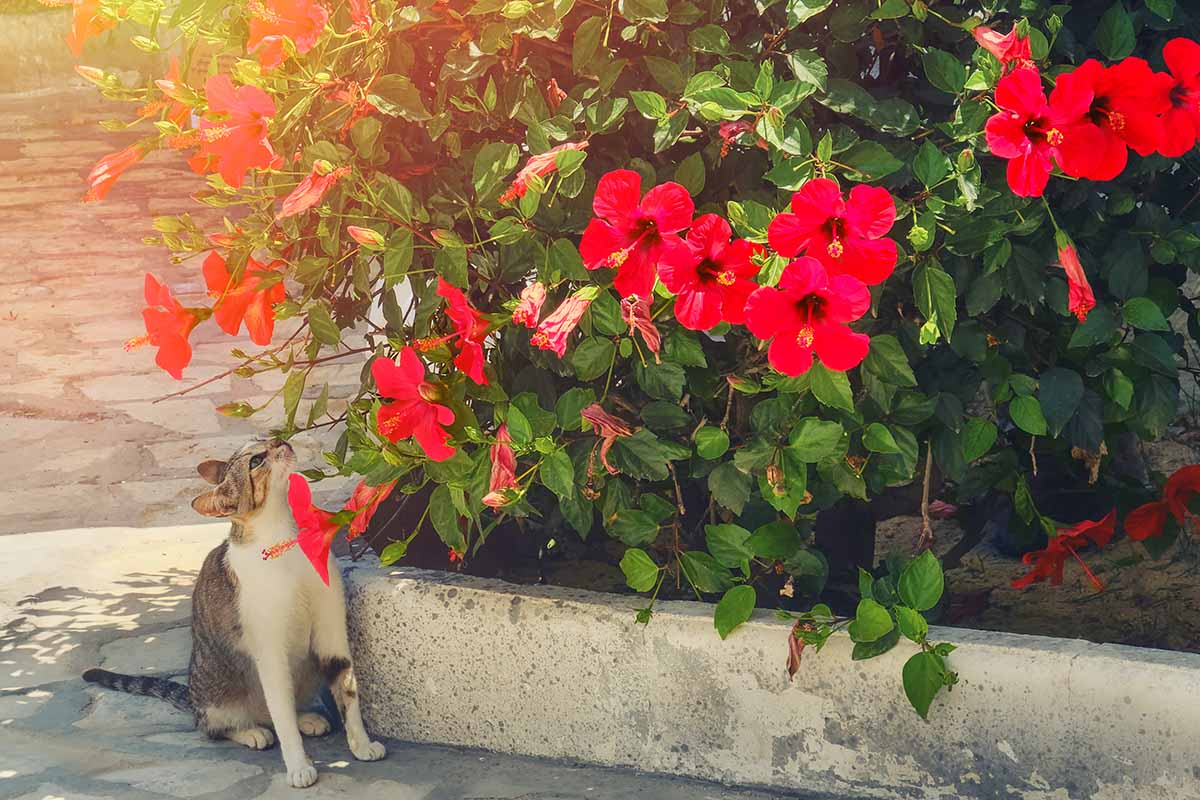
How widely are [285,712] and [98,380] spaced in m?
3.92

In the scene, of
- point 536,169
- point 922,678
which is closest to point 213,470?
point 536,169

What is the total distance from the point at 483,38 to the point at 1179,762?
5.02 feet

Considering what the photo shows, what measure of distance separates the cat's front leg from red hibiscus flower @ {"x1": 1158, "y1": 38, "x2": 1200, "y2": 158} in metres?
1.78

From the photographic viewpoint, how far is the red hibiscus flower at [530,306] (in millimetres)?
1900

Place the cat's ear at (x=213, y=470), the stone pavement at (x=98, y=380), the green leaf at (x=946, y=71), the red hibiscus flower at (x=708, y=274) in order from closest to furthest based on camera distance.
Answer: the red hibiscus flower at (x=708, y=274)
the green leaf at (x=946, y=71)
the cat's ear at (x=213, y=470)
the stone pavement at (x=98, y=380)

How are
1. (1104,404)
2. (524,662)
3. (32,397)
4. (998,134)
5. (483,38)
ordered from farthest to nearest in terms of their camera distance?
(32,397)
(524,662)
(1104,404)
(483,38)
(998,134)

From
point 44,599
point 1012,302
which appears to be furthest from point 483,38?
point 44,599

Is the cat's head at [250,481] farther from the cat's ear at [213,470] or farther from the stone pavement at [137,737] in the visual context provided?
the stone pavement at [137,737]

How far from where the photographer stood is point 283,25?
2004 mm

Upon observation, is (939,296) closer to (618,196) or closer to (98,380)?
(618,196)

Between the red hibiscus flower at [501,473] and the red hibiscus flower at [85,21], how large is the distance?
36.1 inches

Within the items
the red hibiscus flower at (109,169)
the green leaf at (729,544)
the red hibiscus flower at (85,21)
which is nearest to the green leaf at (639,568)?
the green leaf at (729,544)

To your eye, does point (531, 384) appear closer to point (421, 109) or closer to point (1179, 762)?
point (421, 109)

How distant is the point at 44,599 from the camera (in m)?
3.48
